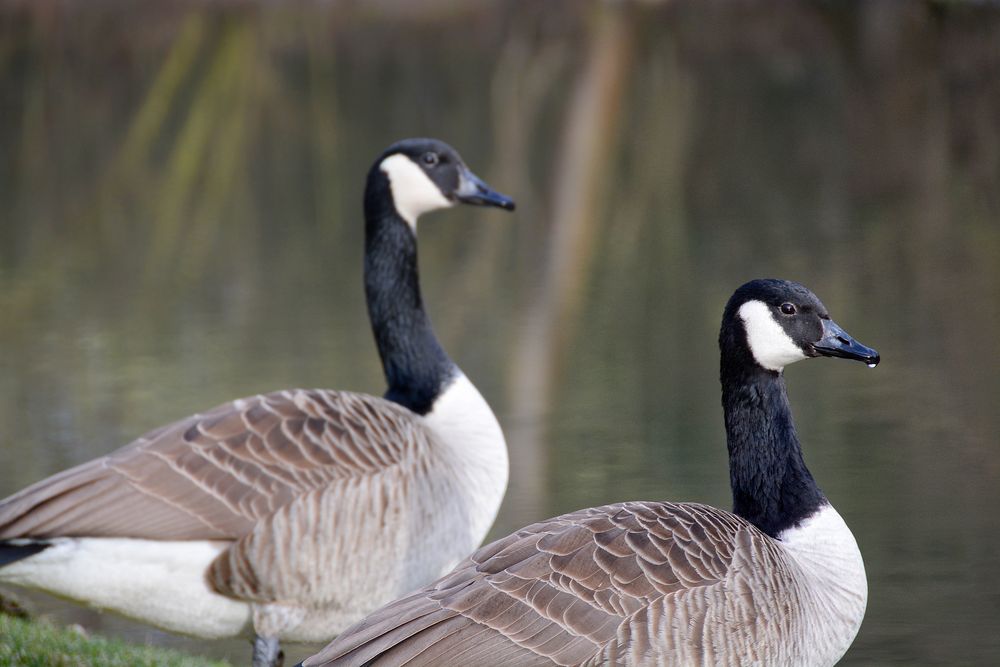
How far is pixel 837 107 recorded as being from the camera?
79.2 feet

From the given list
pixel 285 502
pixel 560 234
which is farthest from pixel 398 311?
pixel 560 234

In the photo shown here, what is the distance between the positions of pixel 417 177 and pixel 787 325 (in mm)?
2744

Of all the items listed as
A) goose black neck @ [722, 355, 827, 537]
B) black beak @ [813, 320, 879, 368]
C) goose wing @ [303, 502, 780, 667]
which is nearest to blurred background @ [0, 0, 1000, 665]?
goose black neck @ [722, 355, 827, 537]

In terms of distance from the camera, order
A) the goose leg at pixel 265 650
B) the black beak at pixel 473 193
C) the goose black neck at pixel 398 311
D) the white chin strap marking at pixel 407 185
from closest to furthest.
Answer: the goose leg at pixel 265 650, the goose black neck at pixel 398 311, the white chin strap marking at pixel 407 185, the black beak at pixel 473 193

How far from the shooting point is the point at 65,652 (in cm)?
537

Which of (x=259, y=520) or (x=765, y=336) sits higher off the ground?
(x=765, y=336)

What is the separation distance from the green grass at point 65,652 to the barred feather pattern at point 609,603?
1406 millimetres

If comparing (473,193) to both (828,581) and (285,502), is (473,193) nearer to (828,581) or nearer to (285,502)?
(285,502)

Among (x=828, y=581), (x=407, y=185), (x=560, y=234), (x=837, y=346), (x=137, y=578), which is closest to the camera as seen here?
(x=828, y=581)

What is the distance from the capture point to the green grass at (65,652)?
5.19 m

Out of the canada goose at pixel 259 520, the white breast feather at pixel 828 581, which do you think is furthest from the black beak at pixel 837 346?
the canada goose at pixel 259 520

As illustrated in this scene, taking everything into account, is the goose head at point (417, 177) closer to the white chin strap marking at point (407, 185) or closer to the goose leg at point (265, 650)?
the white chin strap marking at point (407, 185)

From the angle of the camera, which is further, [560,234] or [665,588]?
[560,234]

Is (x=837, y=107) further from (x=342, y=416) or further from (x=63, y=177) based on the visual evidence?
(x=342, y=416)
